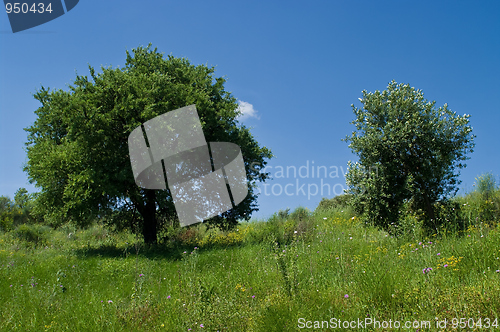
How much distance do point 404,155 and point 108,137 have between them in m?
11.8

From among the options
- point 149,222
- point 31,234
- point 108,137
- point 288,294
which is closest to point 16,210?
point 31,234

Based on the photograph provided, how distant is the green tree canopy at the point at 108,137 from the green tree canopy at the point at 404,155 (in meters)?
6.58

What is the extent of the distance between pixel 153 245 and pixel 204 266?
6303 mm

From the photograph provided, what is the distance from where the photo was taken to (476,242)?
6156mm

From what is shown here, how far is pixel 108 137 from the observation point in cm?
1334

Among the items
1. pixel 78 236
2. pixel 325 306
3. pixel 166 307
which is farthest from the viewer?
pixel 78 236

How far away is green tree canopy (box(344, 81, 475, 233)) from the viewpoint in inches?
424

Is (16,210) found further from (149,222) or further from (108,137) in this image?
(108,137)

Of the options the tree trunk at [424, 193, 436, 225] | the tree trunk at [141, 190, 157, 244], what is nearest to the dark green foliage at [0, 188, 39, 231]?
the tree trunk at [141, 190, 157, 244]

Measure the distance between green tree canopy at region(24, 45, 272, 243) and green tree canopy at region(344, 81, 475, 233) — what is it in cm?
658

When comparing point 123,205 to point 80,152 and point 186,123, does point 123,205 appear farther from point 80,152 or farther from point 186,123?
point 186,123

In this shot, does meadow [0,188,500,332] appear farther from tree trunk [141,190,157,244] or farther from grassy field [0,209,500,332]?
tree trunk [141,190,157,244]

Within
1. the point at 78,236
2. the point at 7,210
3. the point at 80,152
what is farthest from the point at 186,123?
the point at 7,210

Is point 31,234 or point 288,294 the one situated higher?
point 31,234
